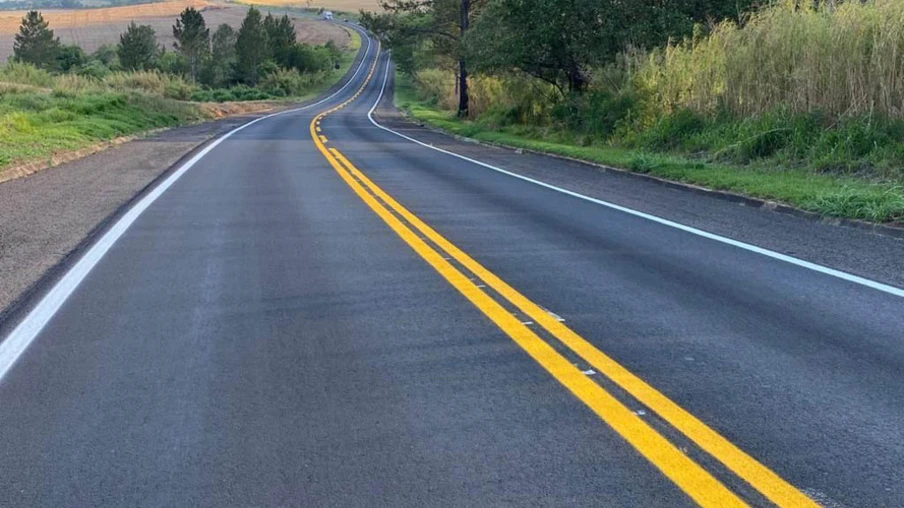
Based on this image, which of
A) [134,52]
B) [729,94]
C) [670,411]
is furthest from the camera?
[134,52]

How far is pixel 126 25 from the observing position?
458 ft

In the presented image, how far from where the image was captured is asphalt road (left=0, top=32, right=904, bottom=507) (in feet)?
12.8

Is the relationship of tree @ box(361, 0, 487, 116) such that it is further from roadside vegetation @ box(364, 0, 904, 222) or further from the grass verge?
roadside vegetation @ box(364, 0, 904, 222)

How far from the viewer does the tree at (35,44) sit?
8094cm

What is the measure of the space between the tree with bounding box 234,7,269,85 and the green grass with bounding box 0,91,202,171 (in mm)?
51711

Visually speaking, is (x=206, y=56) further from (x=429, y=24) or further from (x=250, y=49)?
(x=429, y=24)

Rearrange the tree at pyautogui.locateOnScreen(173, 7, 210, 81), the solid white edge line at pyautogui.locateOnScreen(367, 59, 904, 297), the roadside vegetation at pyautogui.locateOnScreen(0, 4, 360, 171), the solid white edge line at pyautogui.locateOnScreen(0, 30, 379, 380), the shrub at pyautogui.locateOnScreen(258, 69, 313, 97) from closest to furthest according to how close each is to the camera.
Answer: the solid white edge line at pyautogui.locateOnScreen(0, 30, 379, 380) → the solid white edge line at pyautogui.locateOnScreen(367, 59, 904, 297) → the roadside vegetation at pyautogui.locateOnScreen(0, 4, 360, 171) → the tree at pyautogui.locateOnScreen(173, 7, 210, 81) → the shrub at pyautogui.locateOnScreen(258, 69, 313, 97)

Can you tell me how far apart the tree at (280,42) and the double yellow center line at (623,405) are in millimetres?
98003

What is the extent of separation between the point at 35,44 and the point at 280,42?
30459mm

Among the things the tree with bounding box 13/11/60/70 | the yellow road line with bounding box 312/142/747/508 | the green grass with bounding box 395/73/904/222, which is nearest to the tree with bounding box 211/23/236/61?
the tree with bounding box 13/11/60/70

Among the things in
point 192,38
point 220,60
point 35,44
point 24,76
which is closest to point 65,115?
point 24,76

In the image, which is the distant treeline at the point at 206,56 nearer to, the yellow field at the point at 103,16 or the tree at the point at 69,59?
the tree at the point at 69,59

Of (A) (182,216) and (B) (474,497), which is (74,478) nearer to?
(B) (474,497)

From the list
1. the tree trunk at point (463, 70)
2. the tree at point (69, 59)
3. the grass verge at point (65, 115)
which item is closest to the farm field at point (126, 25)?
the tree at point (69, 59)
